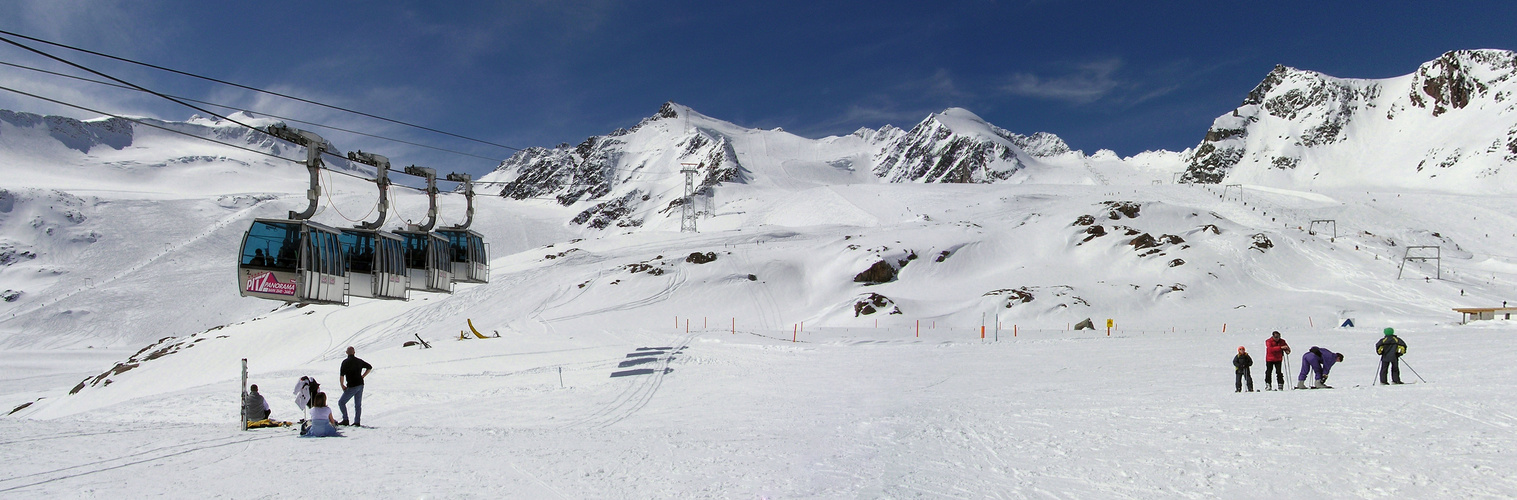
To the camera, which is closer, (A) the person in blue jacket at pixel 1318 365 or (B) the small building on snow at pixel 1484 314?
(A) the person in blue jacket at pixel 1318 365

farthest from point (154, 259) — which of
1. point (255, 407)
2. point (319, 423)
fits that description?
point (319, 423)

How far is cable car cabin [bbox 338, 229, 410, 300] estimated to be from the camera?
19703mm

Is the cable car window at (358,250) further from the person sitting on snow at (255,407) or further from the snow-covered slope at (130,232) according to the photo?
the snow-covered slope at (130,232)

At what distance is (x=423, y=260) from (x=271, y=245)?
5.21m

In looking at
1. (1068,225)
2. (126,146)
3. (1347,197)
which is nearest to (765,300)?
(1068,225)

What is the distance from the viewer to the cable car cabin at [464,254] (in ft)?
80.5

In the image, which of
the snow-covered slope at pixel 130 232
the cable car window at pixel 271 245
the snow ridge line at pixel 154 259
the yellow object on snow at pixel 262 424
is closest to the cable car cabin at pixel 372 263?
the cable car window at pixel 271 245

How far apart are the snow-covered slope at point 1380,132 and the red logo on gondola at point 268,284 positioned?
4622 inches

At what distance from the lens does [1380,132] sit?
12412 centimetres

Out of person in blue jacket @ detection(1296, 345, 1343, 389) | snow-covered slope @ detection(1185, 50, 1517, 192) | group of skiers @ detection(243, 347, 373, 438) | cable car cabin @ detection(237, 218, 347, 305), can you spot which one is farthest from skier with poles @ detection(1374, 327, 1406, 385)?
snow-covered slope @ detection(1185, 50, 1517, 192)

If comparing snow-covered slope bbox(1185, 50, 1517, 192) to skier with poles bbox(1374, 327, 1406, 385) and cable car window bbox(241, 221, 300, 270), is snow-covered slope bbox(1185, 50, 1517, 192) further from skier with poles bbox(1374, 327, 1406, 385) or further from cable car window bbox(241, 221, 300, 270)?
cable car window bbox(241, 221, 300, 270)

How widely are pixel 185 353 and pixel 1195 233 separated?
212 feet

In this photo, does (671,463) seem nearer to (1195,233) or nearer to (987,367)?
(987,367)

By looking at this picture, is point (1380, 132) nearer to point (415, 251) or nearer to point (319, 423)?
point (415, 251)
